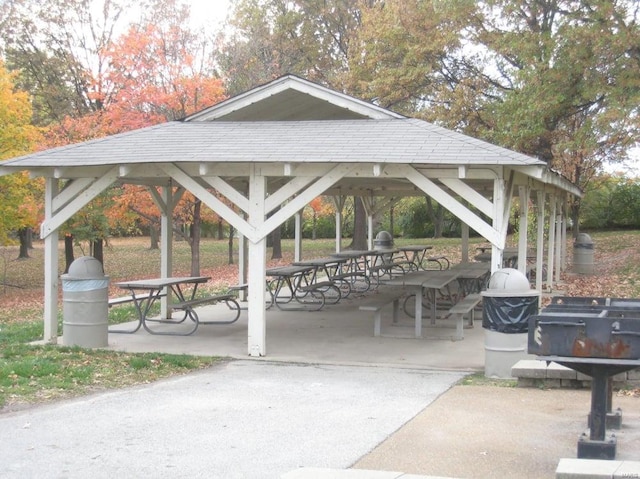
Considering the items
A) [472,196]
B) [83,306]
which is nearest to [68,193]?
[83,306]

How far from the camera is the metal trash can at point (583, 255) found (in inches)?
741

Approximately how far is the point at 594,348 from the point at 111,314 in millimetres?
10394

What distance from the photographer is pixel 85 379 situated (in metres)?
7.48

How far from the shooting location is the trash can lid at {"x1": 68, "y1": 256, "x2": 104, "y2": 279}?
9391 mm

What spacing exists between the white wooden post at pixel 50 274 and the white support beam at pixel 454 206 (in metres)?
4.80

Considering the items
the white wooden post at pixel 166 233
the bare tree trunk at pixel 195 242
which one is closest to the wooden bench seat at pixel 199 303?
the white wooden post at pixel 166 233

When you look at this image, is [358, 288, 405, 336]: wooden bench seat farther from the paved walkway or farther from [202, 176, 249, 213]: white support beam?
[202, 176, 249, 213]: white support beam

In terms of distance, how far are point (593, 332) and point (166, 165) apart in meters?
6.30

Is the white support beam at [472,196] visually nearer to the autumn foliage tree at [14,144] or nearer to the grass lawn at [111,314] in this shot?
the grass lawn at [111,314]

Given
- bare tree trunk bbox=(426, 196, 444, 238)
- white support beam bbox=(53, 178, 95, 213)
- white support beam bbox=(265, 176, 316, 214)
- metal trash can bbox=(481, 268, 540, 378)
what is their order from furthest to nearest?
bare tree trunk bbox=(426, 196, 444, 238) → white support beam bbox=(53, 178, 95, 213) → white support beam bbox=(265, 176, 316, 214) → metal trash can bbox=(481, 268, 540, 378)

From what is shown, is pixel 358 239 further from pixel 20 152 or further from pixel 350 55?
pixel 20 152

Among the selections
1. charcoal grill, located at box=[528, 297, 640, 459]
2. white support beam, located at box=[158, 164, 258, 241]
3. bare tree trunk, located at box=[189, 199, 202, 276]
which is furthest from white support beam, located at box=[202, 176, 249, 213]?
bare tree trunk, located at box=[189, 199, 202, 276]

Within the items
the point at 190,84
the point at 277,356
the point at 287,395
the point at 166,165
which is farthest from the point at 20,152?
the point at 287,395

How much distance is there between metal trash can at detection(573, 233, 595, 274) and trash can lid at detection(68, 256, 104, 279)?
13.5 meters
